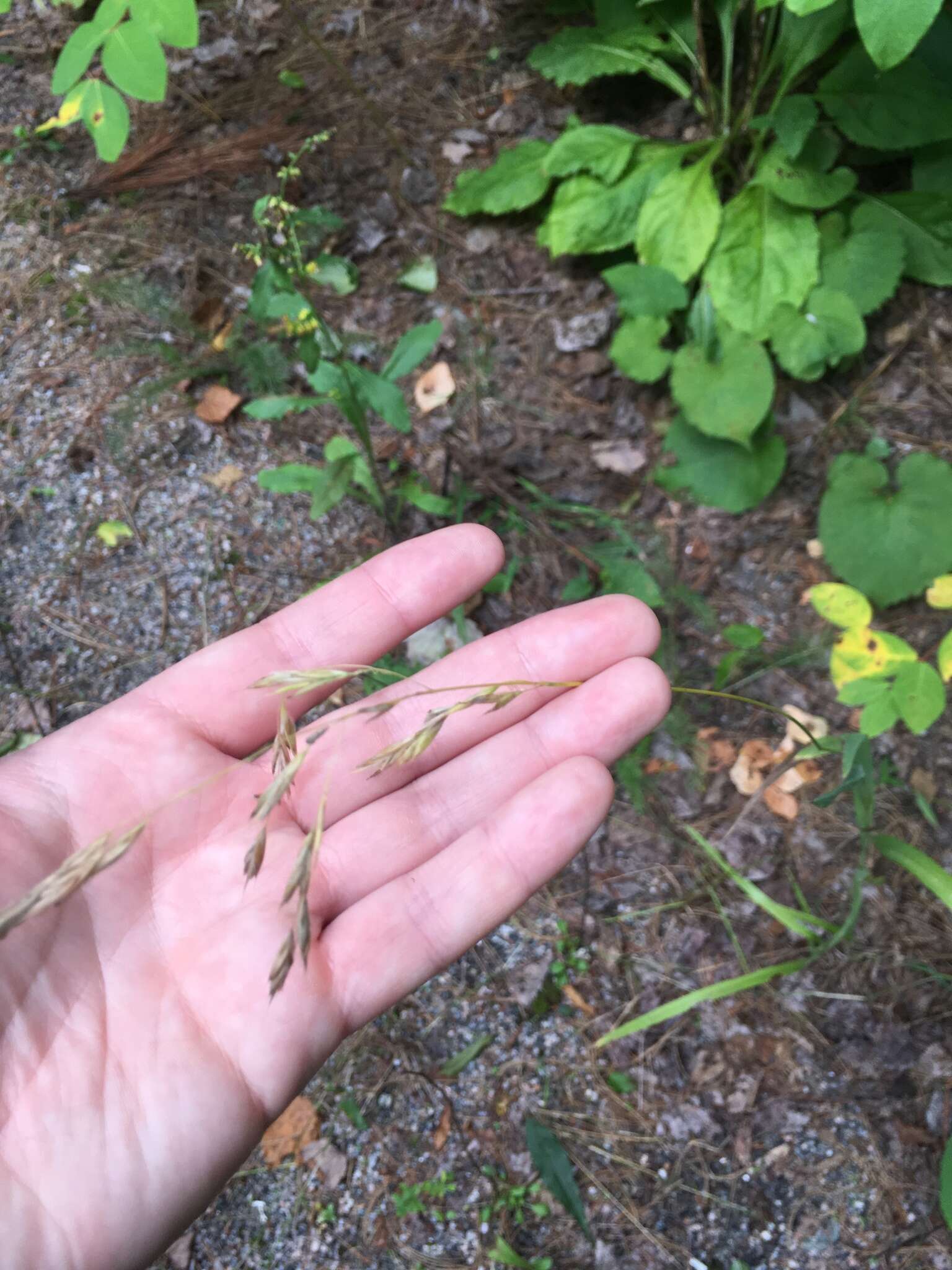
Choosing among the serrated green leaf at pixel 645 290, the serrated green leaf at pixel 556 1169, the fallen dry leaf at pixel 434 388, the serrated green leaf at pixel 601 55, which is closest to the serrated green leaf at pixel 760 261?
the serrated green leaf at pixel 645 290

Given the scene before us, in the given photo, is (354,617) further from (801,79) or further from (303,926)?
(801,79)

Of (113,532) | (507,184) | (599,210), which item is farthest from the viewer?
(507,184)

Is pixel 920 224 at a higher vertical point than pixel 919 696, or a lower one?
higher

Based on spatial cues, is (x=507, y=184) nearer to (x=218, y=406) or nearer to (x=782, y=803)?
(x=218, y=406)

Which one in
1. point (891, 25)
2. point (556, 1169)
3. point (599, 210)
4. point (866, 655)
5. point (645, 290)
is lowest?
point (556, 1169)

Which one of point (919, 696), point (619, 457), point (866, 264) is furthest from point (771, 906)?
point (866, 264)

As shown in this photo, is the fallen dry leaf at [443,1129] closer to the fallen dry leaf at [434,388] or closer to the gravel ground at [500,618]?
the gravel ground at [500,618]
